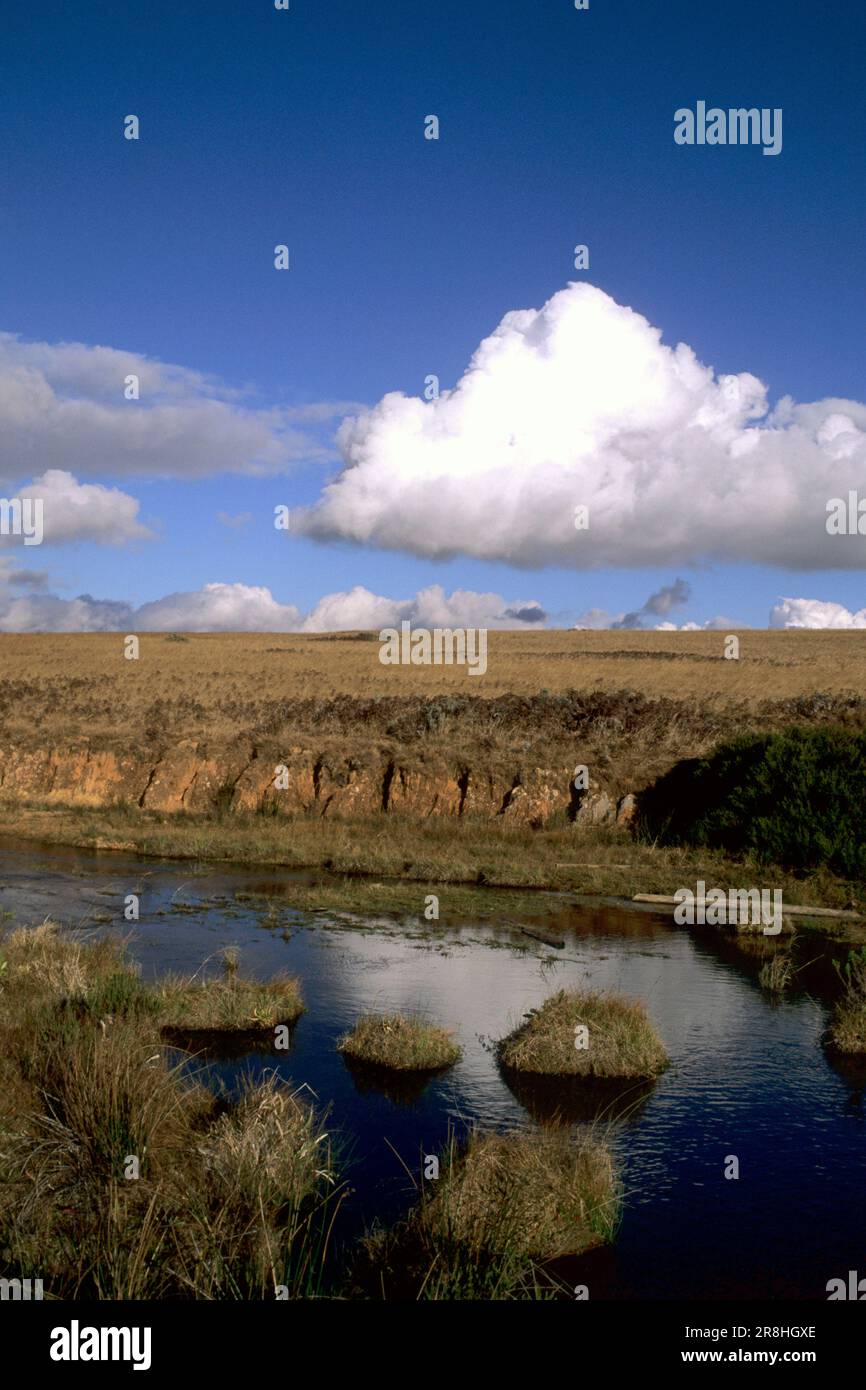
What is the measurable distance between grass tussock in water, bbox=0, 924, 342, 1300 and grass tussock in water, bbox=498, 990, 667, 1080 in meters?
2.99

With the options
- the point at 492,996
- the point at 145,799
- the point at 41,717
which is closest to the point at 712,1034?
the point at 492,996

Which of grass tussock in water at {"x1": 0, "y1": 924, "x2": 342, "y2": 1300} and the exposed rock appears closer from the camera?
grass tussock in water at {"x1": 0, "y1": 924, "x2": 342, "y2": 1300}

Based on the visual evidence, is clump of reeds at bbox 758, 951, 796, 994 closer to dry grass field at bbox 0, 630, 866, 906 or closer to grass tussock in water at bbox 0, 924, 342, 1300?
dry grass field at bbox 0, 630, 866, 906

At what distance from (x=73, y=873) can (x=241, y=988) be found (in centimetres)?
1200

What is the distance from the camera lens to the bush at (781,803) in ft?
81.5

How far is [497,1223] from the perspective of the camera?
340 inches

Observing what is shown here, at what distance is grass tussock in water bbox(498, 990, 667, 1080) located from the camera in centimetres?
1325

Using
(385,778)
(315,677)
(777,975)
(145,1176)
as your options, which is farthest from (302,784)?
(315,677)

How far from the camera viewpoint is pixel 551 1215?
9.14m

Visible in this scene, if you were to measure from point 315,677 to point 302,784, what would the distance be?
35.4 m

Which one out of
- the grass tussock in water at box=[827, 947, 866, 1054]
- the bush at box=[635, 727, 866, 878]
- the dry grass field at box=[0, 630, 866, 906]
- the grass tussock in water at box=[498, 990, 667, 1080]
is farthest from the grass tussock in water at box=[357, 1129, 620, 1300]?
the bush at box=[635, 727, 866, 878]

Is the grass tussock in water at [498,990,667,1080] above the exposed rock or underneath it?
underneath

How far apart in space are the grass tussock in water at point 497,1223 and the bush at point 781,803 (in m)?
16.0
